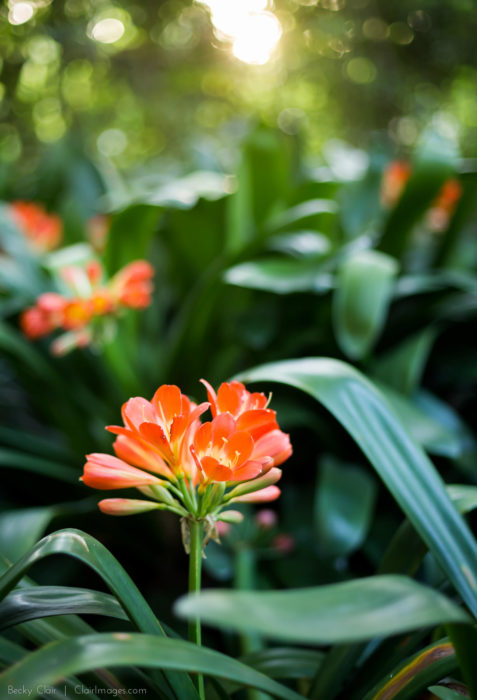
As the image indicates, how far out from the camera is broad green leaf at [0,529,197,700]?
1.13 ft

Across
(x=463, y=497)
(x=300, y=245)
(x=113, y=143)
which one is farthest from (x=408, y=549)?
(x=113, y=143)

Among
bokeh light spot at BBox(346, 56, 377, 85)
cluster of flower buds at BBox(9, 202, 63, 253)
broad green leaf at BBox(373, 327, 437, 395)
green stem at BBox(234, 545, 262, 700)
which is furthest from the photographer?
bokeh light spot at BBox(346, 56, 377, 85)

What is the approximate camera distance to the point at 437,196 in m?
1.05

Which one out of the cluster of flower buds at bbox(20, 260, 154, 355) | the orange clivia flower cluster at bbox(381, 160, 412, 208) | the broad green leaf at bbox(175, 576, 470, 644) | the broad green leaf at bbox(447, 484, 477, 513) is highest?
the orange clivia flower cluster at bbox(381, 160, 412, 208)

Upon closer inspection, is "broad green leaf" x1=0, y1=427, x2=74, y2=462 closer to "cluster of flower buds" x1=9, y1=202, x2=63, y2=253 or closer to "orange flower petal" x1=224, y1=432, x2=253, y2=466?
"cluster of flower buds" x1=9, y1=202, x2=63, y2=253

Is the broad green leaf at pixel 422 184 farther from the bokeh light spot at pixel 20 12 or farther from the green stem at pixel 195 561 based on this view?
the bokeh light spot at pixel 20 12

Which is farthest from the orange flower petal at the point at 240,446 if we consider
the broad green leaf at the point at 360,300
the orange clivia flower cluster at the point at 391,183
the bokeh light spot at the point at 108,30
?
the bokeh light spot at the point at 108,30

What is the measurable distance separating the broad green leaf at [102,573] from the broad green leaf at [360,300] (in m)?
0.49

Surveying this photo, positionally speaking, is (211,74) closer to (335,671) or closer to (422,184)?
(422,184)

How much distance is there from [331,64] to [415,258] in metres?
1.07

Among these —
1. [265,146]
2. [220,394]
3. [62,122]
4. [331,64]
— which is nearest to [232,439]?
[220,394]

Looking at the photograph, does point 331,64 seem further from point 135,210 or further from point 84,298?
point 84,298

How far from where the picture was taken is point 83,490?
972 millimetres

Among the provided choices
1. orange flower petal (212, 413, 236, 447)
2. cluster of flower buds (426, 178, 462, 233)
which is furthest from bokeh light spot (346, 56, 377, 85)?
orange flower petal (212, 413, 236, 447)
